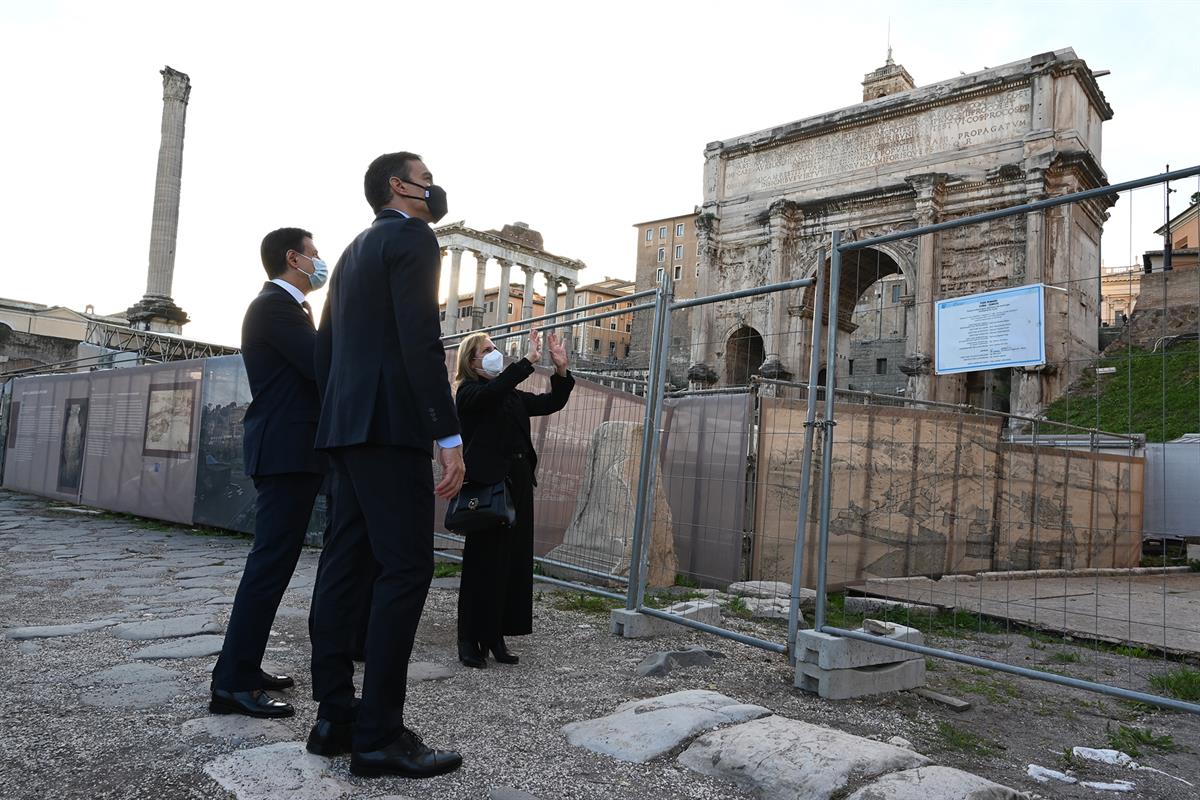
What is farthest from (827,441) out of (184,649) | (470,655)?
(184,649)

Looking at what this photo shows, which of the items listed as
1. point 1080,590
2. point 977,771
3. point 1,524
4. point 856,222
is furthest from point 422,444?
point 856,222

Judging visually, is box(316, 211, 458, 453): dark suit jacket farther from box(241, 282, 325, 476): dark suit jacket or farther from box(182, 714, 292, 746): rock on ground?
box(182, 714, 292, 746): rock on ground

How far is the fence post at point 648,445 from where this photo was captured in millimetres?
4691

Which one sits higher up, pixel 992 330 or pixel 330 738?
pixel 992 330

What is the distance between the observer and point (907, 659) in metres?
3.81

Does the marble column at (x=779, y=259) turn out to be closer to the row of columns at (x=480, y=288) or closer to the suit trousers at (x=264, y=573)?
the suit trousers at (x=264, y=573)

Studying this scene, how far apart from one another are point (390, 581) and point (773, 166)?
26885mm

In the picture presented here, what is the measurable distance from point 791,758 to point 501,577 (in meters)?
1.91

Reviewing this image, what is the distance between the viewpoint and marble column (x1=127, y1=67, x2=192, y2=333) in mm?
24688

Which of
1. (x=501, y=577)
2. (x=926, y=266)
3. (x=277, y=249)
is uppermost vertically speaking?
(x=926, y=266)

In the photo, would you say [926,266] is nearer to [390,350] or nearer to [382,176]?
[382,176]

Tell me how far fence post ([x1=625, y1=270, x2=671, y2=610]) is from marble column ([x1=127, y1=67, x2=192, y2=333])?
78.0 ft

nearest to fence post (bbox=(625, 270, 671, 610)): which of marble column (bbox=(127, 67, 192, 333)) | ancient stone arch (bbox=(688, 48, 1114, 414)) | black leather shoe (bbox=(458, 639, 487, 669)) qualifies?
black leather shoe (bbox=(458, 639, 487, 669))

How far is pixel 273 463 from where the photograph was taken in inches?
121
